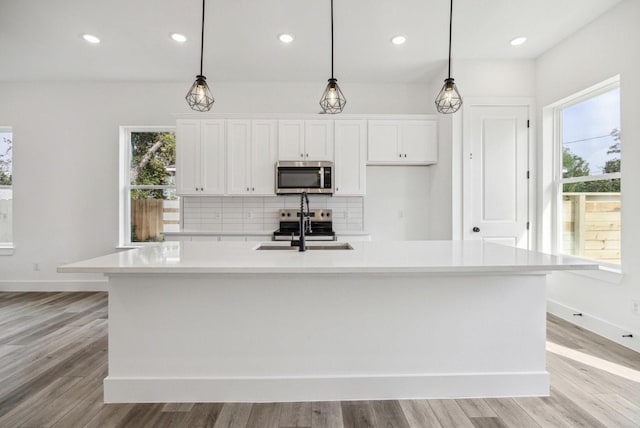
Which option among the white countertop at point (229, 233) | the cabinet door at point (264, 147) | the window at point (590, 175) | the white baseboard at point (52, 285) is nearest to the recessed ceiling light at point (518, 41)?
the window at point (590, 175)

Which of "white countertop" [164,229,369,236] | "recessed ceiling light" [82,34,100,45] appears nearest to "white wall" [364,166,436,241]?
"white countertop" [164,229,369,236]

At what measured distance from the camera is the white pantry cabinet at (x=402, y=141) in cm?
434

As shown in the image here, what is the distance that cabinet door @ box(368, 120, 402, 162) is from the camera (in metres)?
4.34

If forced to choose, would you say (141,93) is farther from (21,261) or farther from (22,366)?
(22,366)

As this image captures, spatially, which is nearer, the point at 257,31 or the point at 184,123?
the point at 257,31

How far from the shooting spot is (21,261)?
461cm

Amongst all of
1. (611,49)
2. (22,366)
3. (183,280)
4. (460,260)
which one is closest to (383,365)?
(460,260)

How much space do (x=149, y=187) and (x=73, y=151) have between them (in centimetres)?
110

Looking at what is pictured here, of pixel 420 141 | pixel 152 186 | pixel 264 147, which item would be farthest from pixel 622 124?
pixel 152 186

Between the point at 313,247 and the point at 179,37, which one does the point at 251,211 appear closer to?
the point at 313,247

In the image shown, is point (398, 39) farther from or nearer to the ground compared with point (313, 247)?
farther from the ground

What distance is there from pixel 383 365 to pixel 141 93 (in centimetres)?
455

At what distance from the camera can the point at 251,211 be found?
460 cm

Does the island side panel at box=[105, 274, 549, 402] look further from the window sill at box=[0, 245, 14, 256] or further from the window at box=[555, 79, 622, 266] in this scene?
the window sill at box=[0, 245, 14, 256]
